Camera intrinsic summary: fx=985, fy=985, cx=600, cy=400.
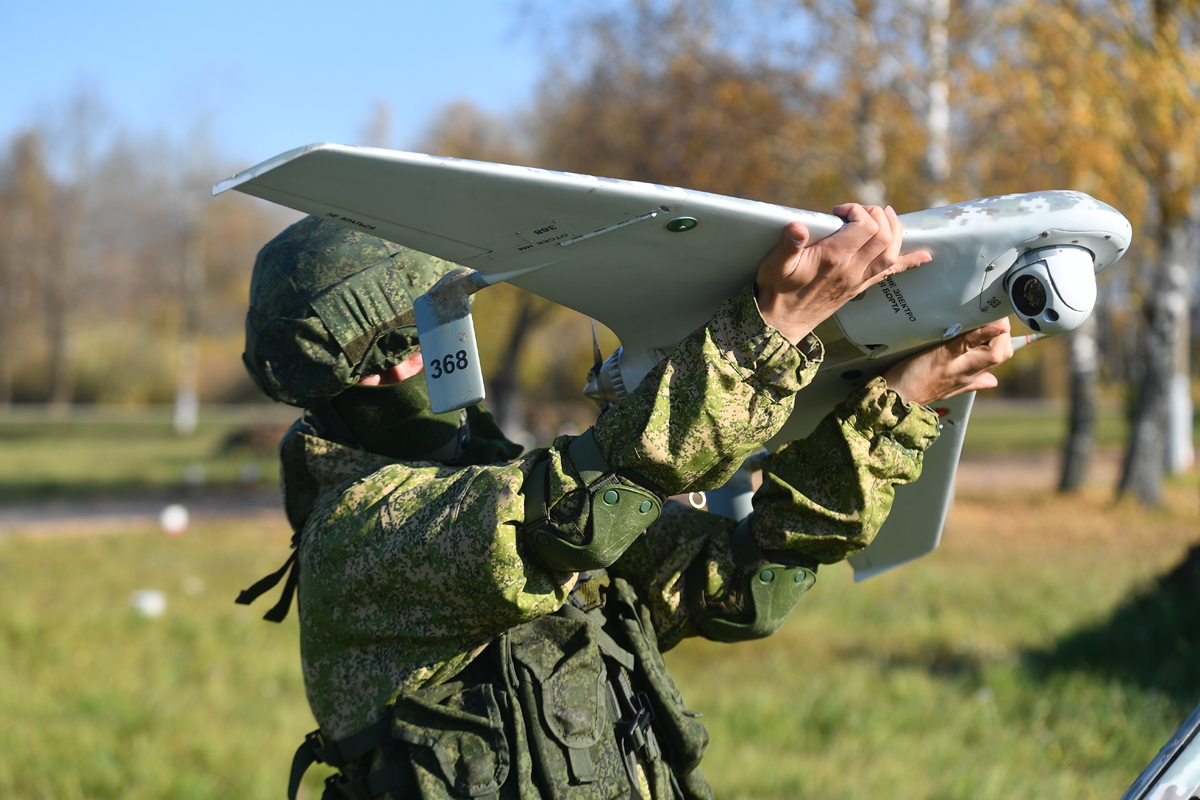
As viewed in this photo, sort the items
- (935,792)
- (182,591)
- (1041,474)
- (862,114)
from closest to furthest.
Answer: (935,792)
(182,591)
(862,114)
(1041,474)

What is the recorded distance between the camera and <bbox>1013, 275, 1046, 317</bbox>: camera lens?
167 cm

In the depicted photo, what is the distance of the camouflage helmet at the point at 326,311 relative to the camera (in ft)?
6.38

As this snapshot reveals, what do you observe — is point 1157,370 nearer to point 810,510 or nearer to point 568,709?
point 810,510

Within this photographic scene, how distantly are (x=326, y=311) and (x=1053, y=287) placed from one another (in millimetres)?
1327

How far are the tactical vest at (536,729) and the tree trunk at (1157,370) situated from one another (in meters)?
10.1

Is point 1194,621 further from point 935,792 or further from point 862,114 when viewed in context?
point 862,114

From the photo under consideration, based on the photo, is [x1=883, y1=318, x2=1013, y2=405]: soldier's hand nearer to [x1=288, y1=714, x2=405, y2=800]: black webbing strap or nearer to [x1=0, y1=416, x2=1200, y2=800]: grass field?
[x1=288, y1=714, x2=405, y2=800]: black webbing strap

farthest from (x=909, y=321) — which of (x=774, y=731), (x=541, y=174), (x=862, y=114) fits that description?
(x=862, y=114)

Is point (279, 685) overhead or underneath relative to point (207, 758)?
underneath

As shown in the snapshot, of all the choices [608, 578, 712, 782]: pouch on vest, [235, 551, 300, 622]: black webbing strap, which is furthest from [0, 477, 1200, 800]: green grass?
[235, 551, 300, 622]: black webbing strap

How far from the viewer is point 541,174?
4.90 ft

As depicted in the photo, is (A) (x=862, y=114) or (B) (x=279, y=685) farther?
(A) (x=862, y=114)

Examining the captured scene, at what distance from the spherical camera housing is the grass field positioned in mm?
2784

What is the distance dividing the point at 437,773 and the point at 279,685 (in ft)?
13.4
